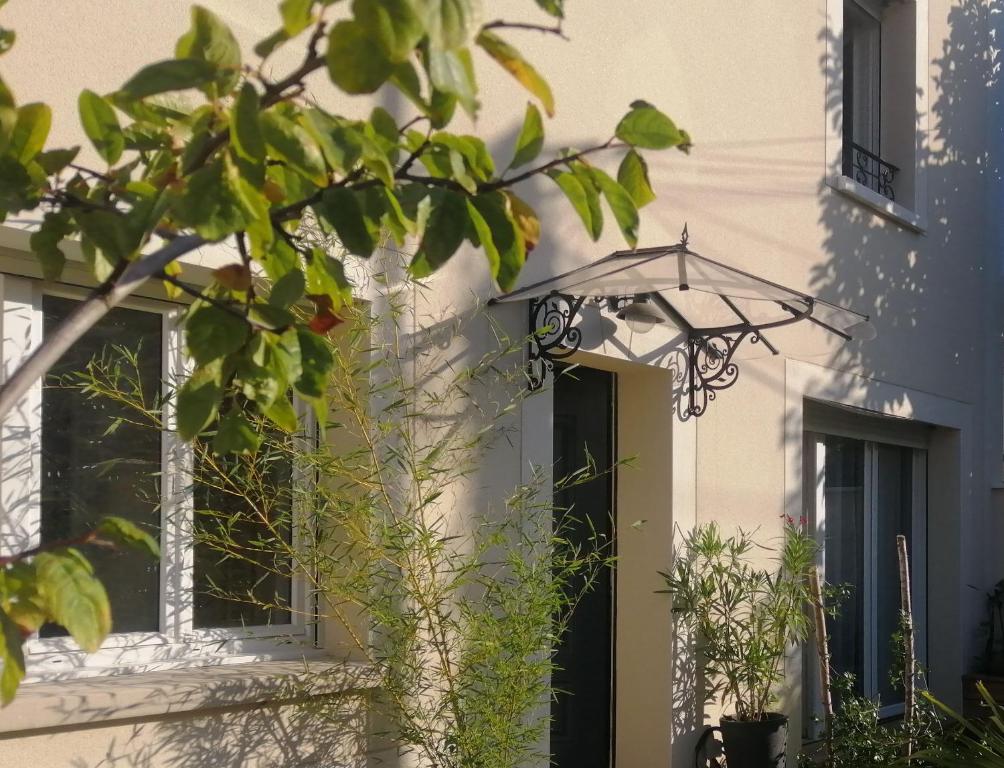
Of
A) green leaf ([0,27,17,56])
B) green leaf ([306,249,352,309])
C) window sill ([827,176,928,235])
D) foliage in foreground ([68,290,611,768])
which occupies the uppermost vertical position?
window sill ([827,176,928,235])

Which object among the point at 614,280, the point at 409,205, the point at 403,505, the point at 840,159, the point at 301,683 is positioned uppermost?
the point at 840,159

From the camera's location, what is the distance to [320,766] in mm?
4543

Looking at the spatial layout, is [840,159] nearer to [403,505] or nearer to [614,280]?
[614,280]

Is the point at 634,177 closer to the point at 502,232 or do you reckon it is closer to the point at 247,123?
the point at 502,232

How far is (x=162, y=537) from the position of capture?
14.1ft

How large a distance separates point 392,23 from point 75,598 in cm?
72

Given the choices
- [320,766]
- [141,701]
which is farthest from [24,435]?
[320,766]

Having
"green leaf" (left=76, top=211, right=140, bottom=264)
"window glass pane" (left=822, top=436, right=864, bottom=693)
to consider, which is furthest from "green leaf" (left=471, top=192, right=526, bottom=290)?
"window glass pane" (left=822, top=436, right=864, bottom=693)

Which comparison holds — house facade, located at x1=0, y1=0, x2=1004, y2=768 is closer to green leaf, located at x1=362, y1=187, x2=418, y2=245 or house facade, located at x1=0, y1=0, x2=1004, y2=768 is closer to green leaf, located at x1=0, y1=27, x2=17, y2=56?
green leaf, located at x1=0, y1=27, x2=17, y2=56

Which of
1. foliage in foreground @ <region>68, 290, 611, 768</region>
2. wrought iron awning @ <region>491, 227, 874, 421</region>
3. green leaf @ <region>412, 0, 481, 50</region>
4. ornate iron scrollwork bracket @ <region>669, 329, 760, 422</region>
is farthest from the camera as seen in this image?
ornate iron scrollwork bracket @ <region>669, 329, 760, 422</region>

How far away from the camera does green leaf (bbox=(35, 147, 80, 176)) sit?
1833 mm

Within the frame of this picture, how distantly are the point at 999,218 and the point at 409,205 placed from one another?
9.40 m

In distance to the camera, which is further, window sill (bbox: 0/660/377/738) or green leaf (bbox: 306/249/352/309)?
window sill (bbox: 0/660/377/738)

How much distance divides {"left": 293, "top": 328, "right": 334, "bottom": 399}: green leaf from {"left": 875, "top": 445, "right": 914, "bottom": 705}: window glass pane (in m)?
7.47
